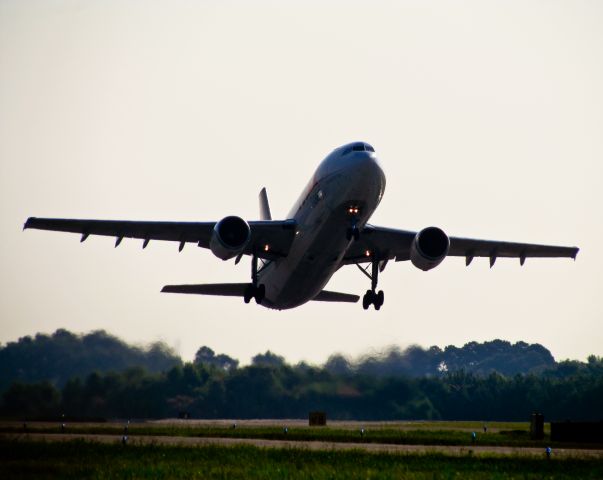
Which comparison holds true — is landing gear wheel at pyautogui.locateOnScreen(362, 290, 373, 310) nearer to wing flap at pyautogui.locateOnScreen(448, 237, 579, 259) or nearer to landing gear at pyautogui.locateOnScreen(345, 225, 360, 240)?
wing flap at pyautogui.locateOnScreen(448, 237, 579, 259)

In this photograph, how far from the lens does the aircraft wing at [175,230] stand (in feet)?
112

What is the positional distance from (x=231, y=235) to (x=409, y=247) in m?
8.91

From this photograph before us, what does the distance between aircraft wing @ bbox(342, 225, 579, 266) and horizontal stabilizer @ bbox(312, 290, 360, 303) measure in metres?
3.20

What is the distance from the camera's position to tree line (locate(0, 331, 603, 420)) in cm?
4172

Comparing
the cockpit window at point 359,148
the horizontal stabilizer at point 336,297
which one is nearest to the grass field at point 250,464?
the cockpit window at point 359,148

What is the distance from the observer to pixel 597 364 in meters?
59.2

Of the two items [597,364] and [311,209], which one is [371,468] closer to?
[311,209]

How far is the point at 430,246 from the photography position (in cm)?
3438

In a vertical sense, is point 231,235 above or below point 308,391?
above

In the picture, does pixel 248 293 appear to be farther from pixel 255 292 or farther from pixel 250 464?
pixel 250 464

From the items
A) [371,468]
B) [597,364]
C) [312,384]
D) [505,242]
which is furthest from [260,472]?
[597,364]

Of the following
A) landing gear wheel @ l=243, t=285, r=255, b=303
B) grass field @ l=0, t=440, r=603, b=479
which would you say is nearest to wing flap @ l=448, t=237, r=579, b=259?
landing gear wheel @ l=243, t=285, r=255, b=303

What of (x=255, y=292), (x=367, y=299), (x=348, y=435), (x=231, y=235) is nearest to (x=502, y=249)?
(x=367, y=299)

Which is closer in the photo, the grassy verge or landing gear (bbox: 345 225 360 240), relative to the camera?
landing gear (bbox: 345 225 360 240)
